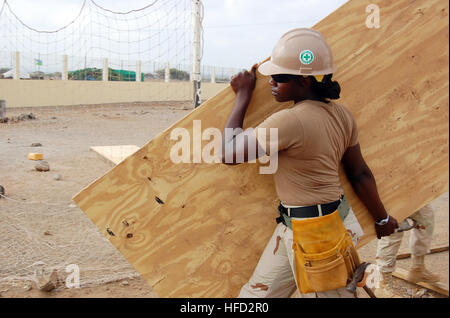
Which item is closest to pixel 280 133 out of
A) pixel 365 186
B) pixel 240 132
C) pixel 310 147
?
pixel 310 147

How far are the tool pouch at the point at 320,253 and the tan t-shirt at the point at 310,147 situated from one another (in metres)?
0.11

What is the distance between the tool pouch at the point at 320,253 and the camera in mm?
1971

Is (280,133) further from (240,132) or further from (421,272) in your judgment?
(421,272)

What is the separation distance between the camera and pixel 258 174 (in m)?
2.51

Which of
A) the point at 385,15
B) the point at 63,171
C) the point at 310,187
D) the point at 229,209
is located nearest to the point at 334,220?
the point at 310,187

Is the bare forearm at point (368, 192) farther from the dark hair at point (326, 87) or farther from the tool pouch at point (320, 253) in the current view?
the dark hair at point (326, 87)

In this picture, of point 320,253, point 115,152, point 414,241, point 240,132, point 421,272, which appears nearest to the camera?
point 320,253

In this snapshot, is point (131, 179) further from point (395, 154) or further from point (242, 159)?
point (395, 154)

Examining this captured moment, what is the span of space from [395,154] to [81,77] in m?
23.3

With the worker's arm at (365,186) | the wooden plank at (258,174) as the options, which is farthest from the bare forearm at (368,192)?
the wooden plank at (258,174)

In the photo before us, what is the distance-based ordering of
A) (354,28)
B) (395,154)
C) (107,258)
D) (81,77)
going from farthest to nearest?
1. (81,77)
2. (107,258)
3. (395,154)
4. (354,28)

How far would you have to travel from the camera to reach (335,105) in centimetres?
204

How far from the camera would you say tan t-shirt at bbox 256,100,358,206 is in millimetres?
1866

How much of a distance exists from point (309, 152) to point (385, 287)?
2.70 metres
